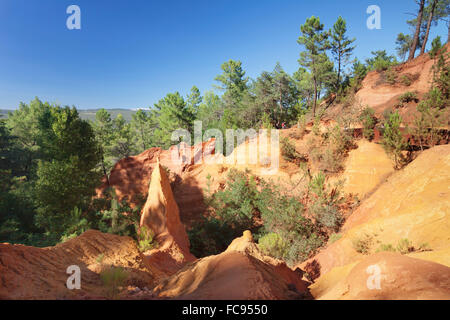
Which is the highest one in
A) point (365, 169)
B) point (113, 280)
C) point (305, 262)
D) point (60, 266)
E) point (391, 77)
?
point (391, 77)

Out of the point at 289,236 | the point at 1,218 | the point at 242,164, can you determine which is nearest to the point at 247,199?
the point at 242,164

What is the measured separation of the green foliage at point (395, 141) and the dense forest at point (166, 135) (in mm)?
57

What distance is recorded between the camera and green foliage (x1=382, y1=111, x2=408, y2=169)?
9219 millimetres

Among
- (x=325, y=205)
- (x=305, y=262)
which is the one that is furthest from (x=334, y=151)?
(x=305, y=262)

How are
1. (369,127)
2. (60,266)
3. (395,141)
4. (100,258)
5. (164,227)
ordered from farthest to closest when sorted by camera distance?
(369,127), (395,141), (164,227), (100,258), (60,266)

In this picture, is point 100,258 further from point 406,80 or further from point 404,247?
point 406,80

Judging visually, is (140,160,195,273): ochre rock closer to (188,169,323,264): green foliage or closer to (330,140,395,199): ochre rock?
(188,169,323,264): green foliage

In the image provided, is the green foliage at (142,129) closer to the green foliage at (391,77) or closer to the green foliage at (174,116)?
the green foliage at (174,116)

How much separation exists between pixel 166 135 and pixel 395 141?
21300 mm

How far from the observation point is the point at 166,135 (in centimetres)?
2358

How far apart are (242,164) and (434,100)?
1175 cm

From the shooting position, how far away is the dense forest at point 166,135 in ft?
34.9

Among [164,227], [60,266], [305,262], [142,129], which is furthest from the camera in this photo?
[142,129]
